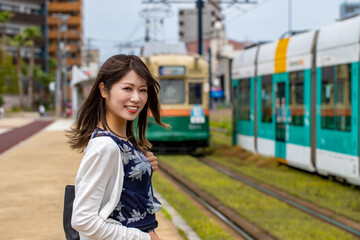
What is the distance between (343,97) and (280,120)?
3.47m

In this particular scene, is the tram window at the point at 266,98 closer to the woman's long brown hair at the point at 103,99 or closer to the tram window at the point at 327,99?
the tram window at the point at 327,99

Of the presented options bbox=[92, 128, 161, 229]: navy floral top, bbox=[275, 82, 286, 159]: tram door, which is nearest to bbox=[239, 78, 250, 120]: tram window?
bbox=[275, 82, 286, 159]: tram door

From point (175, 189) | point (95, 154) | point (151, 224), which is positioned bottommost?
point (175, 189)

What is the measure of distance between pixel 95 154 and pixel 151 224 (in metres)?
0.49

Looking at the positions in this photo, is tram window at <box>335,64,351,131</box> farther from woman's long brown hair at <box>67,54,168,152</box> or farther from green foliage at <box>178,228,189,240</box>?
woman's long brown hair at <box>67,54,168,152</box>

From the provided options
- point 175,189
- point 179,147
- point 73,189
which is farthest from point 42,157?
point 73,189

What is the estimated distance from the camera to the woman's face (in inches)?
114

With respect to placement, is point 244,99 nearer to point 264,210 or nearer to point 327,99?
point 327,99

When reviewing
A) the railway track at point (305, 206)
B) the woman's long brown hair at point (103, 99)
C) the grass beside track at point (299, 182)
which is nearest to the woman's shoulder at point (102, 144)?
the woman's long brown hair at point (103, 99)

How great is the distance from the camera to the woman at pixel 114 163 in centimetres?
266

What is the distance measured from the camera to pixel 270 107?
15.8m

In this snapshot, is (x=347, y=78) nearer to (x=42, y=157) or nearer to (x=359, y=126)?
(x=359, y=126)

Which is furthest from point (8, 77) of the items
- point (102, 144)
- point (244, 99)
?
point (102, 144)

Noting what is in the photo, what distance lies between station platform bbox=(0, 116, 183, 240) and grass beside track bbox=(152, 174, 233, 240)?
472 millimetres
